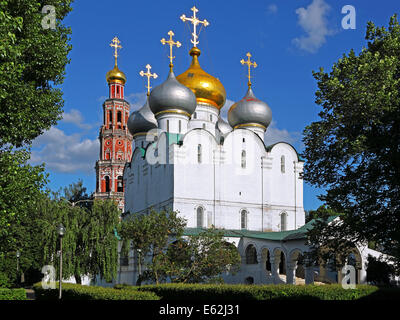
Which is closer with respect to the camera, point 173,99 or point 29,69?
point 29,69

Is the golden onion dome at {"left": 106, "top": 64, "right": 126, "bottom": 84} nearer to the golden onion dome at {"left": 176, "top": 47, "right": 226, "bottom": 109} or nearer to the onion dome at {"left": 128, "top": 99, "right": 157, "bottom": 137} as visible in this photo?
the onion dome at {"left": 128, "top": 99, "right": 157, "bottom": 137}

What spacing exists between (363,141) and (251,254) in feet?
55.5

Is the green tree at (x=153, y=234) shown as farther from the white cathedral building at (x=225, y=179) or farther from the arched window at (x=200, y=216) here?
the arched window at (x=200, y=216)

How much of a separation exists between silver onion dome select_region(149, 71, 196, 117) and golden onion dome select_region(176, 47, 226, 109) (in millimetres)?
3237

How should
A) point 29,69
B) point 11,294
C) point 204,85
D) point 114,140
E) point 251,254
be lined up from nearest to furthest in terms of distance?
point 29,69 → point 11,294 → point 251,254 → point 204,85 → point 114,140

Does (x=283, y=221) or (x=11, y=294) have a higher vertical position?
(x=283, y=221)

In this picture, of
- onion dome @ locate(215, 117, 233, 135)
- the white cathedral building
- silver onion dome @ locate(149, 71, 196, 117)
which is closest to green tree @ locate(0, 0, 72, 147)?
the white cathedral building

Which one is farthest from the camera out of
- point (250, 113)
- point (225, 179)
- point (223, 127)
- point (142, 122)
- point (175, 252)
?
point (223, 127)

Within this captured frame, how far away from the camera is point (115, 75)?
55906mm

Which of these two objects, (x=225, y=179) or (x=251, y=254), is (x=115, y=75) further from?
(x=251, y=254)

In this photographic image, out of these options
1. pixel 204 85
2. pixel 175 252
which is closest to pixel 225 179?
pixel 204 85

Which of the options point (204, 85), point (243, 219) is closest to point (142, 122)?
point (204, 85)

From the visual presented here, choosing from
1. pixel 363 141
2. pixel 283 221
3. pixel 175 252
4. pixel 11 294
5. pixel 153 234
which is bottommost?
pixel 11 294
